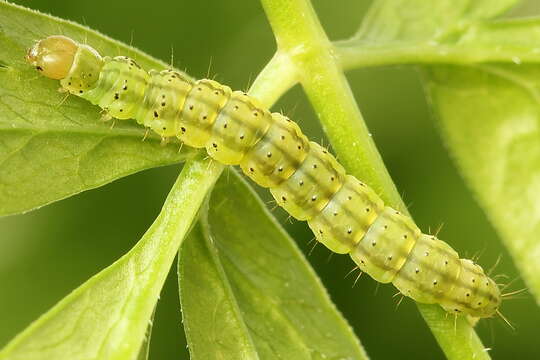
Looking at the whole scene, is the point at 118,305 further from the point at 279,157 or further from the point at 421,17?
the point at 421,17

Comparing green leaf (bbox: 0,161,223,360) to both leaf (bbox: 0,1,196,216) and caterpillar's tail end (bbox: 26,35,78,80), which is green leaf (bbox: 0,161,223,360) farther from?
caterpillar's tail end (bbox: 26,35,78,80)

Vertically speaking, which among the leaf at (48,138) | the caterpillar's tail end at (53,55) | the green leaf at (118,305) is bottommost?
the green leaf at (118,305)

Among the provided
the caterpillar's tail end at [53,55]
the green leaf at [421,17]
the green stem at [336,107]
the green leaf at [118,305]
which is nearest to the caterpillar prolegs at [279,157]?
the caterpillar's tail end at [53,55]

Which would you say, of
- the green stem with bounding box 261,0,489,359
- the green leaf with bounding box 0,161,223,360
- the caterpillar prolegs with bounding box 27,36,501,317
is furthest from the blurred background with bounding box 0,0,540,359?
the green leaf with bounding box 0,161,223,360

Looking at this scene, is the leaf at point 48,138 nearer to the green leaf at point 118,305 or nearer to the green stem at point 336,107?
the green leaf at point 118,305

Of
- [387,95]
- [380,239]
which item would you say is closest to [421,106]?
[387,95]

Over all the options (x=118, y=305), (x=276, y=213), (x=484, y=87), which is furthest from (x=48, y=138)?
(x=276, y=213)
